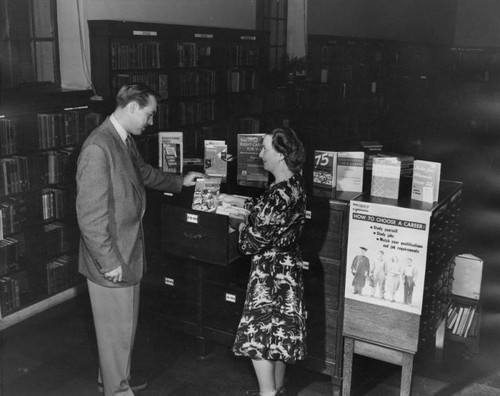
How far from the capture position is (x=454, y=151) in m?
9.10

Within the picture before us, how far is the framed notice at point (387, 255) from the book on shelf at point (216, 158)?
1.05m

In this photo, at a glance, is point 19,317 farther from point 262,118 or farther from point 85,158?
point 262,118

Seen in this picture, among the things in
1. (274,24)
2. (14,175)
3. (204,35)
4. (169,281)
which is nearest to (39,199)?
(14,175)

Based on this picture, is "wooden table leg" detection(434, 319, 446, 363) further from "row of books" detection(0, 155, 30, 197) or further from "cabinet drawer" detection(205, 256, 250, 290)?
"row of books" detection(0, 155, 30, 197)

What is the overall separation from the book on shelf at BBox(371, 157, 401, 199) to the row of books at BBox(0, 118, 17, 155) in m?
2.51

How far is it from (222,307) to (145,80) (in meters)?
2.85

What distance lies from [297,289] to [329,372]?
60 cm

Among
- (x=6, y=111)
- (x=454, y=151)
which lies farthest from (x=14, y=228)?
(x=454, y=151)

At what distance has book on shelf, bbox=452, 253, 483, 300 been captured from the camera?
3.58 metres

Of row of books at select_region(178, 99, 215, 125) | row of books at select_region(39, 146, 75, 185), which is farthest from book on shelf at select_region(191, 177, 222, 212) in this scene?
row of books at select_region(178, 99, 215, 125)

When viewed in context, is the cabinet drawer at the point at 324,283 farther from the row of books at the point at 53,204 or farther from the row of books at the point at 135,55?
the row of books at the point at 135,55

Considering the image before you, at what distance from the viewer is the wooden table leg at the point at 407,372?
2.95 meters

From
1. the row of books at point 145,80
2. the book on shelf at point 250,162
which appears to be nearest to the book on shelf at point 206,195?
the book on shelf at point 250,162

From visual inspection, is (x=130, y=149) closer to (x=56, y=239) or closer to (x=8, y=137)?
(x=8, y=137)
